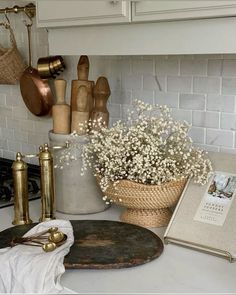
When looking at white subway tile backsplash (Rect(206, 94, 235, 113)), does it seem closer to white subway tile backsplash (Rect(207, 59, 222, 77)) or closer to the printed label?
white subway tile backsplash (Rect(207, 59, 222, 77))

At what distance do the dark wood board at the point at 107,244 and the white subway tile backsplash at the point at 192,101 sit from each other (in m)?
0.46

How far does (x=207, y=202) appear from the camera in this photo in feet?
4.24

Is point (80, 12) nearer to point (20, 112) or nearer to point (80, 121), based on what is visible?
point (80, 121)

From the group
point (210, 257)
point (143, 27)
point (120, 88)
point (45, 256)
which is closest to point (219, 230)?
point (210, 257)

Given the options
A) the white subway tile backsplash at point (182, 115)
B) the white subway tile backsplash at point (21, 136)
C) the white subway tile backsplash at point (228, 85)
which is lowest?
the white subway tile backsplash at point (21, 136)

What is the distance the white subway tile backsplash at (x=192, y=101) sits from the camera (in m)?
1.48

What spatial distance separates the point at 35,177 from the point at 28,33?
24.7 inches

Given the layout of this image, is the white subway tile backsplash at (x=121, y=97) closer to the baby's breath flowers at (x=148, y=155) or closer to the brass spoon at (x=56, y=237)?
the baby's breath flowers at (x=148, y=155)

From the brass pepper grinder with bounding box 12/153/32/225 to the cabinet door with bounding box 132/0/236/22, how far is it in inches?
23.1

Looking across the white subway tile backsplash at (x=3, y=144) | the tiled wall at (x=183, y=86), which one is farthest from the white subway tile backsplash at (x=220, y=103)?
the white subway tile backsplash at (x=3, y=144)

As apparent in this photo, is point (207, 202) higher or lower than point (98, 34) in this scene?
lower

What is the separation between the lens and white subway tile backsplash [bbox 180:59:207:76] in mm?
1449

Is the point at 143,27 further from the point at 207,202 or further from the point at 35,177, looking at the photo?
the point at 35,177

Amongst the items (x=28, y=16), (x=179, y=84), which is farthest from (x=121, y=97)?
(x=28, y=16)
